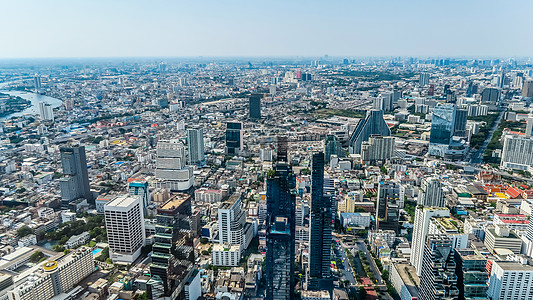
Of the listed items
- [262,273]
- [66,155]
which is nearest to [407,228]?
[262,273]

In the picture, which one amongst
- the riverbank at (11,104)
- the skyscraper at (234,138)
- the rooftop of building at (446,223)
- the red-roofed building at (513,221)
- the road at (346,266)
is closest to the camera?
the rooftop of building at (446,223)

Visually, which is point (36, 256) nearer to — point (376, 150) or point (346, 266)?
point (346, 266)

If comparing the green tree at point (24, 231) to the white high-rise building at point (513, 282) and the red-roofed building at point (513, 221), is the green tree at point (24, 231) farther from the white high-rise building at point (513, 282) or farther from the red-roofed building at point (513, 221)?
the red-roofed building at point (513, 221)

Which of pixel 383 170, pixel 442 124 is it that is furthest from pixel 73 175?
pixel 442 124

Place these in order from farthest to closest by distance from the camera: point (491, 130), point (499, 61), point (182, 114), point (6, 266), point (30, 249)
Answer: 1. point (499, 61)
2. point (182, 114)
3. point (491, 130)
4. point (30, 249)
5. point (6, 266)

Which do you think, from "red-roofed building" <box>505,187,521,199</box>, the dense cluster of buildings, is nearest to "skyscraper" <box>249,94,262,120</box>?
the dense cluster of buildings

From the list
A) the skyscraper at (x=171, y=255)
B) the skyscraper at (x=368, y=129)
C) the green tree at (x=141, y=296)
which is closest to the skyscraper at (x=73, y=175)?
the green tree at (x=141, y=296)

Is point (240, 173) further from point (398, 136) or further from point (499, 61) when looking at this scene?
point (499, 61)
